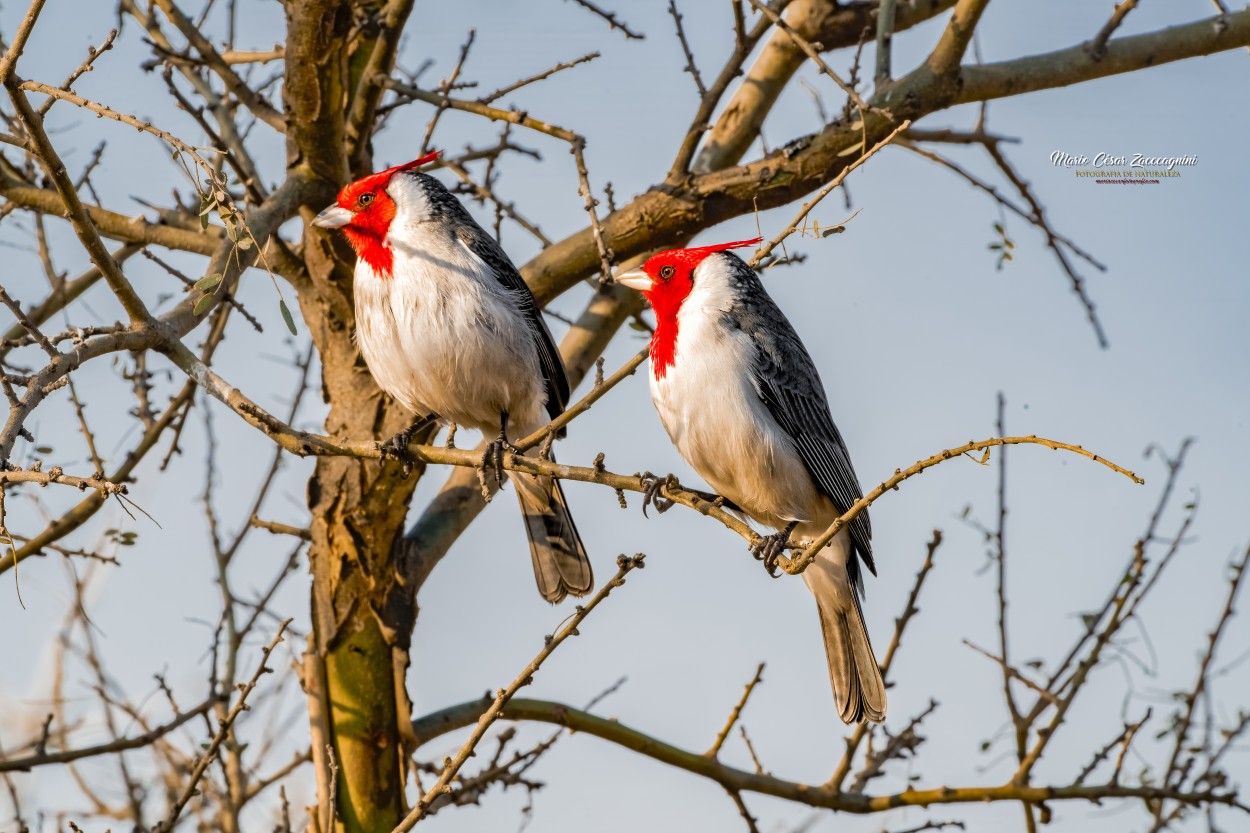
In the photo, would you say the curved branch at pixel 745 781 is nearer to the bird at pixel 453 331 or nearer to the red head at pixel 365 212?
the bird at pixel 453 331

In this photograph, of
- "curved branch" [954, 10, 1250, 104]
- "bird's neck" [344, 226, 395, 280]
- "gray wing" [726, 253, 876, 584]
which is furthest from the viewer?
"curved branch" [954, 10, 1250, 104]

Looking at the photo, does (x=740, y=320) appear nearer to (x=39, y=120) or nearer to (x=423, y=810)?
(x=423, y=810)

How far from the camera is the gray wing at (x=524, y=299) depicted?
520 cm

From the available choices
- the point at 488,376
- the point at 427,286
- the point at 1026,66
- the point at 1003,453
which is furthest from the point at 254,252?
the point at 1026,66

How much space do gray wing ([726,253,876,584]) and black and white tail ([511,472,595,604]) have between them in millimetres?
1160

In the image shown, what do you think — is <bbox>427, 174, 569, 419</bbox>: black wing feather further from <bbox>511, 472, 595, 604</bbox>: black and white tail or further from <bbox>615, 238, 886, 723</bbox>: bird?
<bbox>615, 238, 886, 723</bbox>: bird

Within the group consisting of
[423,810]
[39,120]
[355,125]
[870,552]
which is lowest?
[423,810]

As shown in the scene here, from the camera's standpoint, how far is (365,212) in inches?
207

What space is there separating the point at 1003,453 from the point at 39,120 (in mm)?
4039

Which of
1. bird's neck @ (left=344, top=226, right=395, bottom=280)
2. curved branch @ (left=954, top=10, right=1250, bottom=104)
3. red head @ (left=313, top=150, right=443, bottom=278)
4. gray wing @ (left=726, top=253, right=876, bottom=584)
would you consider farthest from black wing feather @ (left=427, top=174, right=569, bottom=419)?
curved branch @ (left=954, top=10, right=1250, bottom=104)

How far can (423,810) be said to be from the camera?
140 inches

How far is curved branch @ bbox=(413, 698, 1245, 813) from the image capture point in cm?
509

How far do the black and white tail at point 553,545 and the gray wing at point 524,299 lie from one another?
34cm

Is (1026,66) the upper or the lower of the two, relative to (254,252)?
upper
